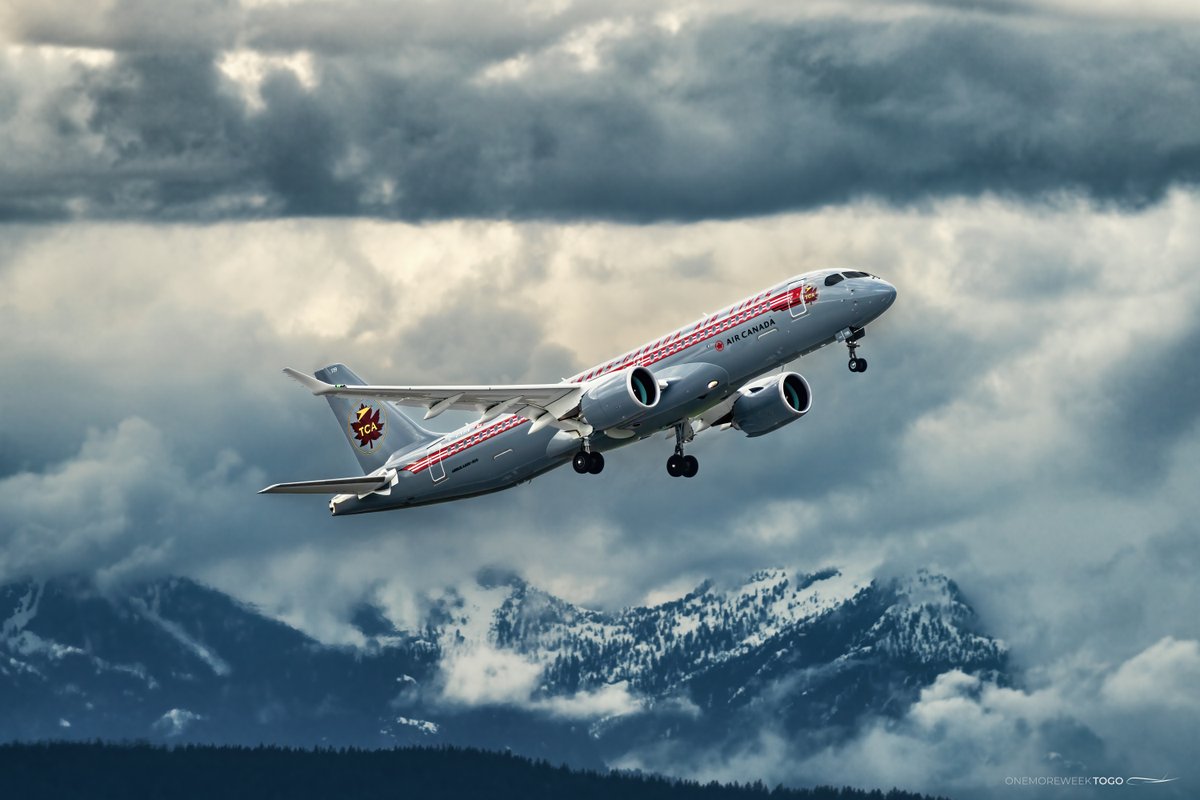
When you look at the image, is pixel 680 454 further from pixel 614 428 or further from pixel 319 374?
pixel 319 374

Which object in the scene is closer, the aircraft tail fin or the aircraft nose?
the aircraft nose

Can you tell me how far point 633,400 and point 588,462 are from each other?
7.74 m

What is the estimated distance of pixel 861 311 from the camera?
101 meters

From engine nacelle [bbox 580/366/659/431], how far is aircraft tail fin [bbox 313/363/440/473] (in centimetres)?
2236

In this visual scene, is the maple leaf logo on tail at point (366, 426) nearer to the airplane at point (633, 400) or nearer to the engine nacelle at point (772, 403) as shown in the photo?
the airplane at point (633, 400)

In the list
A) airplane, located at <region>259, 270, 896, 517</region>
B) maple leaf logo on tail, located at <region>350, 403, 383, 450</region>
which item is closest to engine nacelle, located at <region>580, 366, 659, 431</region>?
airplane, located at <region>259, 270, 896, 517</region>

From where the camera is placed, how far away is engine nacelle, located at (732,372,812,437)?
11556 centimetres

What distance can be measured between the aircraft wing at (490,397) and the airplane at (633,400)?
8 cm

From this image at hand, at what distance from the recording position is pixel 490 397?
108750mm

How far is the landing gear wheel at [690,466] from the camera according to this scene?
384 ft

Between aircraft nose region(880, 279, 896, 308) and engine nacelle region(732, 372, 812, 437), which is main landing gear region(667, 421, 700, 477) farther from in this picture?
aircraft nose region(880, 279, 896, 308)

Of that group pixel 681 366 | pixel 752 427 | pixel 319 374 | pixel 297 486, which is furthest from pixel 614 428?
pixel 319 374

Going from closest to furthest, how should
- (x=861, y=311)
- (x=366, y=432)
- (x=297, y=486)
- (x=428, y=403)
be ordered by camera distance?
1. (x=861, y=311)
2. (x=428, y=403)
3. (x=297, y=486)
4. (x=366, y=432)

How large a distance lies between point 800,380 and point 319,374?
33124 millimetres
